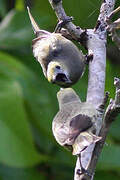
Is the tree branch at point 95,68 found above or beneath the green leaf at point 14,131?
above

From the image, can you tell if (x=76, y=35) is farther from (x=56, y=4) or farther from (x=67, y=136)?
(x=67, y=136)

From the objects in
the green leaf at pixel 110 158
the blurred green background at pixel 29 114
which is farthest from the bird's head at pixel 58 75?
the green leaf at pixel 110 158

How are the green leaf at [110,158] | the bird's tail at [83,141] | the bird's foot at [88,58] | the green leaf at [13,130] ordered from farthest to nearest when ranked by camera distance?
the green leaf at [110,158]
the green leaf at [13,130]
the bird's foot at [88,58]
the bird's tail at [83,141]

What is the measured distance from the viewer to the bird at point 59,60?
3.72ft

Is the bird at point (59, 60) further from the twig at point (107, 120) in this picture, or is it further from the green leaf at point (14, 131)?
the green leaf at point (14, 131)

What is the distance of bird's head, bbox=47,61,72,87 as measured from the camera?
3.69 feet

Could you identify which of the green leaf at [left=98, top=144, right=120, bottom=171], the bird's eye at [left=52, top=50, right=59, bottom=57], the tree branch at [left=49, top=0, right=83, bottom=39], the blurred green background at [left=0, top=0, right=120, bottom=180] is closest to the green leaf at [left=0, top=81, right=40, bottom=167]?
the blurred green background at [left=0, top=0, right=120, bottom=180]

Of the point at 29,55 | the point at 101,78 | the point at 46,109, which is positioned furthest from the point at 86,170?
the point at 29,55

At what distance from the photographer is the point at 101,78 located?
Result: 123 cm

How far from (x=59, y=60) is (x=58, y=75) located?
2.2 inches

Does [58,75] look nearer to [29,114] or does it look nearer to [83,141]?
[83,141]

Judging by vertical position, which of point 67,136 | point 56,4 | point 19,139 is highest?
point 56,4

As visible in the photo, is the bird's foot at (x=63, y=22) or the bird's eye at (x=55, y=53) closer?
the bird's eye at (x=55, y=53)

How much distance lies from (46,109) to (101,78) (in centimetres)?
144
